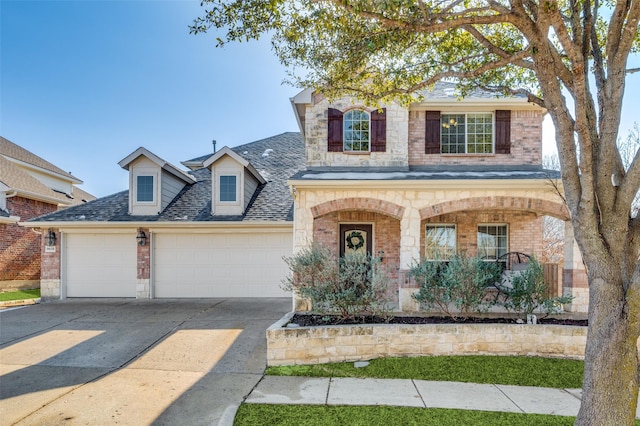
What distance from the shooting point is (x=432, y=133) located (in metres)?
10.9

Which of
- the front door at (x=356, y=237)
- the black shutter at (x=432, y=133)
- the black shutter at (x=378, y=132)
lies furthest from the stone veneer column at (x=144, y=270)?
the black shutter at (x=432, y=133)

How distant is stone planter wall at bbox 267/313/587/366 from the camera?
6.34m

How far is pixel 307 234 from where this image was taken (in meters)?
9.01

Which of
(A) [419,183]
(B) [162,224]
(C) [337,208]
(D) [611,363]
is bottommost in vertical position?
(D) [611,363]

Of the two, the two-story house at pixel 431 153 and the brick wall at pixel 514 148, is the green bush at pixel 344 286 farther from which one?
the brick wall at pixel 514 148

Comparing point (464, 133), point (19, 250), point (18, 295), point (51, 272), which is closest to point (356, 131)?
point (464, 133)

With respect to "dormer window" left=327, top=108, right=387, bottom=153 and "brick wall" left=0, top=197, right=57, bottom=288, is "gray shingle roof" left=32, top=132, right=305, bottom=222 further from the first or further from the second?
"brick wall" left=0, top=197, right=57, bottom=288

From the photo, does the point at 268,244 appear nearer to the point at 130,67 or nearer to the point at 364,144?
the point at 364,144

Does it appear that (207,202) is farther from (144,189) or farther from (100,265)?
(100,265)

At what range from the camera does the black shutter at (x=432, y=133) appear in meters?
10.9

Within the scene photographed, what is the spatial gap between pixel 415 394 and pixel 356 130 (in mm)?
7662

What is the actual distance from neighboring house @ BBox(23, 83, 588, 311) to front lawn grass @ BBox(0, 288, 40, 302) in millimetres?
1394

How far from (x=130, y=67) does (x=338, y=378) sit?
51.8ft

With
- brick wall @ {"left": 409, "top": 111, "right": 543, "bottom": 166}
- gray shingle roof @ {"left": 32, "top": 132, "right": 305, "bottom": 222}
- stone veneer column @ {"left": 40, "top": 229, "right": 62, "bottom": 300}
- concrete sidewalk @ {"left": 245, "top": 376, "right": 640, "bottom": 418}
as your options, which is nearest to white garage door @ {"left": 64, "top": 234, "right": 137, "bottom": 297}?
stone veneer column @ {"left": 40, "top": 229, "right": 62, "bottom": 300}
